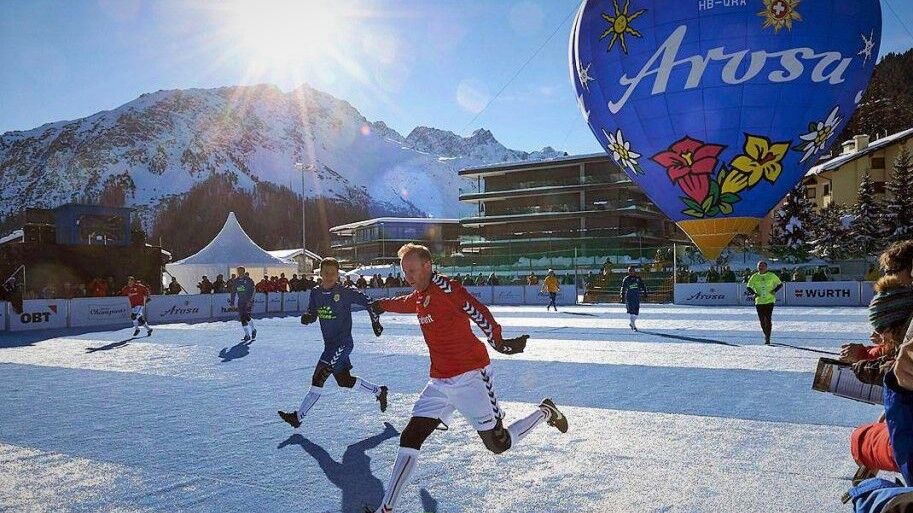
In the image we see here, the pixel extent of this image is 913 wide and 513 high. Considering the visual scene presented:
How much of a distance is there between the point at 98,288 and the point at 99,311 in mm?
1719

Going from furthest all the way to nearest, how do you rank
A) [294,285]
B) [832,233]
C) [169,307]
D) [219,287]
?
[832,233]
[294,285]
[219,287]
[169,307]

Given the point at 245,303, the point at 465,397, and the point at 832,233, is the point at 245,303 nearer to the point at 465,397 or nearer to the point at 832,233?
the point at 465,397

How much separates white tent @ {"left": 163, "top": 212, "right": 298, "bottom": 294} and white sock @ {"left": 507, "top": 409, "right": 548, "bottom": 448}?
31.7 metres

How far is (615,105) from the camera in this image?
1811 cm

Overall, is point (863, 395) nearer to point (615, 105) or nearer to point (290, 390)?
point (290, 390)

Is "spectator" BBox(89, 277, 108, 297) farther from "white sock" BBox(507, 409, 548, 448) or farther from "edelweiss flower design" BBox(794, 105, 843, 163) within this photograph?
"white sock" BBox(507, 409, 548, 448)

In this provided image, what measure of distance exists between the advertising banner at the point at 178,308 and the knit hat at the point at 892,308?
83.7ft

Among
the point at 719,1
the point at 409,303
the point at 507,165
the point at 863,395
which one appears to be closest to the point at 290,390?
the point at 409,303

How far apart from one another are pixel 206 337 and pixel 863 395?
17.4m

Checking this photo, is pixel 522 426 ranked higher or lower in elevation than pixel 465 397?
lower

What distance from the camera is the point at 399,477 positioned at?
4176 millimetres

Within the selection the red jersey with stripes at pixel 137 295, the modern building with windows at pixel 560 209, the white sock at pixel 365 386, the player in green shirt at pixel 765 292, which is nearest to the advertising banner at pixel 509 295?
the modern building with windows at pixel 560 209

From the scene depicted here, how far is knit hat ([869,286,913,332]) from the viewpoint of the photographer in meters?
3.51

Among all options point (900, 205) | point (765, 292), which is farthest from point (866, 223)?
point (765, 292)
